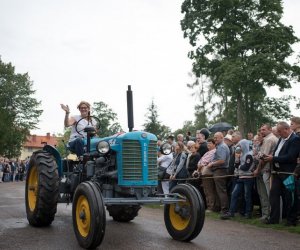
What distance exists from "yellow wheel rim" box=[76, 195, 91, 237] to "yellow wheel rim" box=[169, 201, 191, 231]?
147cm

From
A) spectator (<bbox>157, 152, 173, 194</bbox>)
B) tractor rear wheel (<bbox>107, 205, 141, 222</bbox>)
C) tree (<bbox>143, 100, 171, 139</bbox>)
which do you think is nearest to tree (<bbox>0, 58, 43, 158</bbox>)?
tree (<bbox>143, 100, 171, 139</bbox>)

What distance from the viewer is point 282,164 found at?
27.7 ft

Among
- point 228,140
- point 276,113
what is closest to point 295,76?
point 276,113

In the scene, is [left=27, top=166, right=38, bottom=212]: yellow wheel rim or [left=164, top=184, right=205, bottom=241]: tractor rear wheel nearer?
[left=164, top=184, right=205, bottom=241]: tractor rear wheel

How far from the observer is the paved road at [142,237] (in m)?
6.20

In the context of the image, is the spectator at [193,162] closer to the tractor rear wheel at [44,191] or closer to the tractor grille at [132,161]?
the tractor rear wheel at [44,191]

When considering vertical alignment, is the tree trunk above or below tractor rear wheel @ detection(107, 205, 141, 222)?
above

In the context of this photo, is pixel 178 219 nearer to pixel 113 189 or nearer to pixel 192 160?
pixel 113 189

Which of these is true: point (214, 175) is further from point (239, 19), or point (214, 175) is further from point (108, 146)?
point (239, 19)

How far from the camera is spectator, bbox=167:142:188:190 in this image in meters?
11.9

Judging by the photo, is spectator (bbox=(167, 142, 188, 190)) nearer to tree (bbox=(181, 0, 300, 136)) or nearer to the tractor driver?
the tractor driver

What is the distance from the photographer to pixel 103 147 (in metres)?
6.54

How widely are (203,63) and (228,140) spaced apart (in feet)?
69.9

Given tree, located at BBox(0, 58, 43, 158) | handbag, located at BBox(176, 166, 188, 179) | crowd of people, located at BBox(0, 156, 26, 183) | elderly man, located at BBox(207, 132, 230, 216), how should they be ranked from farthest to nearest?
tree, located at BBox(0, 58, 43, 158) < crowd of people, located at BBox(0, 156, 26, 183) < handbag, located at BBox(176, 166, 188, 179) < elderly man, located at BBox(207, 132, 230, 216)
